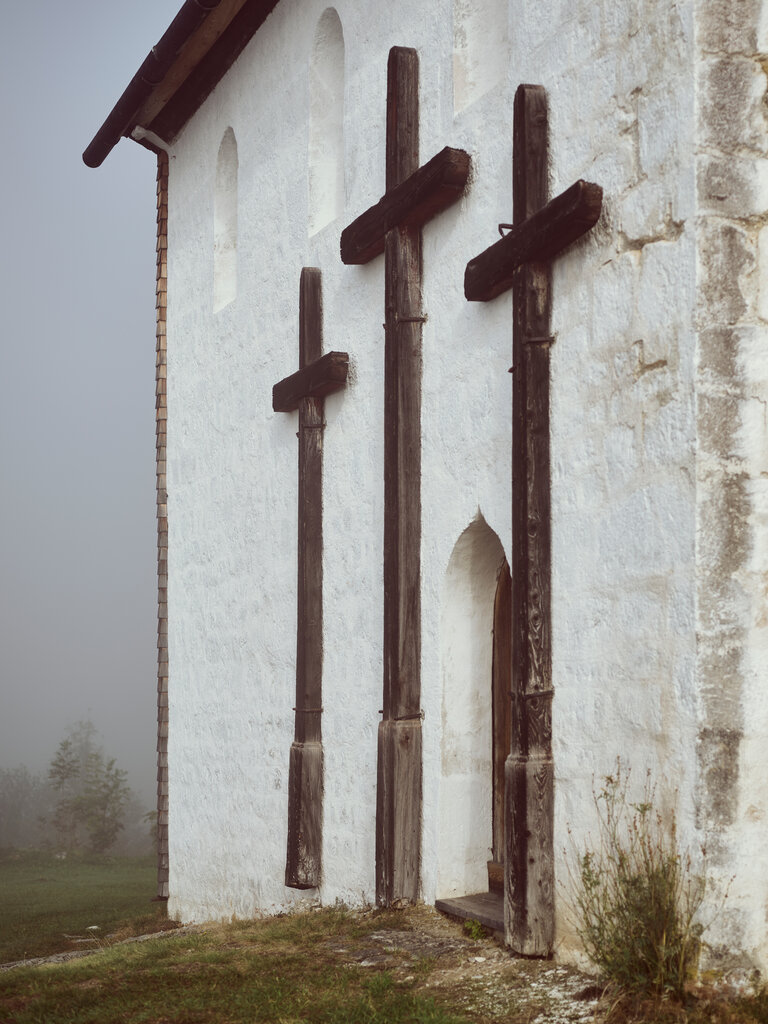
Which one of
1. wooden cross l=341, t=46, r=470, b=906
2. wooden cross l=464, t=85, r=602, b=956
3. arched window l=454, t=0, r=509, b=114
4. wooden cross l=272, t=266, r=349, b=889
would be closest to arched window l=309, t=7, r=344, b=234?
wooden cross l=272, t=266, r=349, b=889

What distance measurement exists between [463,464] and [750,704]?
2182 mm

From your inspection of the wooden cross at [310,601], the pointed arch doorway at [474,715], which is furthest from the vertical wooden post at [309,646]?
the pointed arch doorway at [474,715]

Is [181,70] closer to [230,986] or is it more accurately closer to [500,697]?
[500,697]

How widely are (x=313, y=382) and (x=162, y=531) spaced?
11.4ft

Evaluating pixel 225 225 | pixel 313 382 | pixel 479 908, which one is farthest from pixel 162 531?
pixel 479 908

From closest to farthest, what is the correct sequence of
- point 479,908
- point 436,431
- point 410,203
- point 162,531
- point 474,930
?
1. point 474,930
2. point 479,908
3. point 436,431
4. point 410,203
5. point 162,531

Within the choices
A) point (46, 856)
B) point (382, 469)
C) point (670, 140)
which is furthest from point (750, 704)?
point (46, 856)

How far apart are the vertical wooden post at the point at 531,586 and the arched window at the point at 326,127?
2849mm

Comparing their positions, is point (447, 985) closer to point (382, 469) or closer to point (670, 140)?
point (382, 469)

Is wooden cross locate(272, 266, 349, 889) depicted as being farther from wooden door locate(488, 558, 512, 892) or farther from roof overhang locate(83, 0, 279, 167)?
roof overhang locate(83, 0, 279, 167)

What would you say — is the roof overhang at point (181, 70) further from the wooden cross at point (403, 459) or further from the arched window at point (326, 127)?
the wooden cross at point (403, 459)

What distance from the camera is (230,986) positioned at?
16.8ft

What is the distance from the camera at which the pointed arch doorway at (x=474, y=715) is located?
6.17 m

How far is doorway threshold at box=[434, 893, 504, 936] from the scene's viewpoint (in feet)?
18.1
